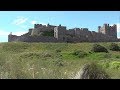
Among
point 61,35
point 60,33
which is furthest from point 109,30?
point 60,33

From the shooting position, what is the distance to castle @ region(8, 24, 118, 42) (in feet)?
260

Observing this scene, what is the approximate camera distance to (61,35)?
3123 inches

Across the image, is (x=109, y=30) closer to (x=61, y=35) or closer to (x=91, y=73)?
(x=61, y=35)

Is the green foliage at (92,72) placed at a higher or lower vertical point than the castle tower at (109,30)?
lower

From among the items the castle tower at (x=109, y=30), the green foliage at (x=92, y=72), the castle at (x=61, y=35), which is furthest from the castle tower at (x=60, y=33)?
the green foliage at (x=92, y=72)

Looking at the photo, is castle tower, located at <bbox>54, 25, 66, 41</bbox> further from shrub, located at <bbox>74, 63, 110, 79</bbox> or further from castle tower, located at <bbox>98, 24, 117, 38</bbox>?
shrub, located at <bbox>74, 63, 110, 79</bbox>

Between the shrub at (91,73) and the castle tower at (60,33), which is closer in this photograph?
the shrub at (91,73)

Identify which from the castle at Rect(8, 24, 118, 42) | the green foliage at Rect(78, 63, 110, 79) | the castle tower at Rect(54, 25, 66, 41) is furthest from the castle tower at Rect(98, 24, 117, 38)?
the green foliage at Rect(78, 63, 110, 79)

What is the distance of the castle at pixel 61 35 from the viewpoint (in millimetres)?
79375

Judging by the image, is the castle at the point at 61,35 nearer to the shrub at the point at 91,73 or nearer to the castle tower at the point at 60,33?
the castle tower at the point at 60,33

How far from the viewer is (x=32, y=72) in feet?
24.9
